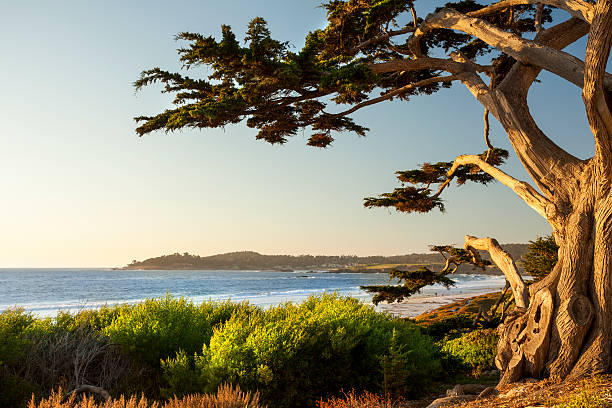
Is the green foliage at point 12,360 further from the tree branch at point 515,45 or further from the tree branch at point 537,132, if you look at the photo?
the tree branch at point 515,45

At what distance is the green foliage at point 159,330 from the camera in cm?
789

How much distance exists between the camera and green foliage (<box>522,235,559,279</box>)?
13830 mm

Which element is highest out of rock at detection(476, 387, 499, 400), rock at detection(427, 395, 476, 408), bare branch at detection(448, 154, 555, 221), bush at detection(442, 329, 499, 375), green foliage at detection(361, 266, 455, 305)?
bare branch at detection(448, 154, 555, 221)

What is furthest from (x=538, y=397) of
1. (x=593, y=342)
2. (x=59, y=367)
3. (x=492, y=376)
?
(x=59, y=367)

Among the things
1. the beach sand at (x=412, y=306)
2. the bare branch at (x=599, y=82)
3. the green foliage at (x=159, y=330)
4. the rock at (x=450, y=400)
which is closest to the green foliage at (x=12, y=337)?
the green foliage at (x=159, y=330)

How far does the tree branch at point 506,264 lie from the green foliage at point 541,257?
5.80 metres

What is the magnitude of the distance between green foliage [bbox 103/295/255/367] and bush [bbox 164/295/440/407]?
0.69m

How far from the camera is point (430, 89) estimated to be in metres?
10.5

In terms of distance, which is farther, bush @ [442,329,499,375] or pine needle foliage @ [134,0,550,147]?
bush @ [442,329,499,375]

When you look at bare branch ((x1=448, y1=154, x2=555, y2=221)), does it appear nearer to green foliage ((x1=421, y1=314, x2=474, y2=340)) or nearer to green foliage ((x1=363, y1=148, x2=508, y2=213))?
green foliage ((x1=363, y1=148, x2=508, y2=213))

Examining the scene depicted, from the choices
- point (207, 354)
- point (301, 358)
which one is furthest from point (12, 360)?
point (301, 358)

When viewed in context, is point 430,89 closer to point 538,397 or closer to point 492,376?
point 492,376

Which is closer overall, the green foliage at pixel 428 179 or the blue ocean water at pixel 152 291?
the green foliage at pixel 428 179

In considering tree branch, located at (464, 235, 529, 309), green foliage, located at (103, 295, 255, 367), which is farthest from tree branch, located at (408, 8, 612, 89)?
green foliage, located at (103, 295, 255, 367)
